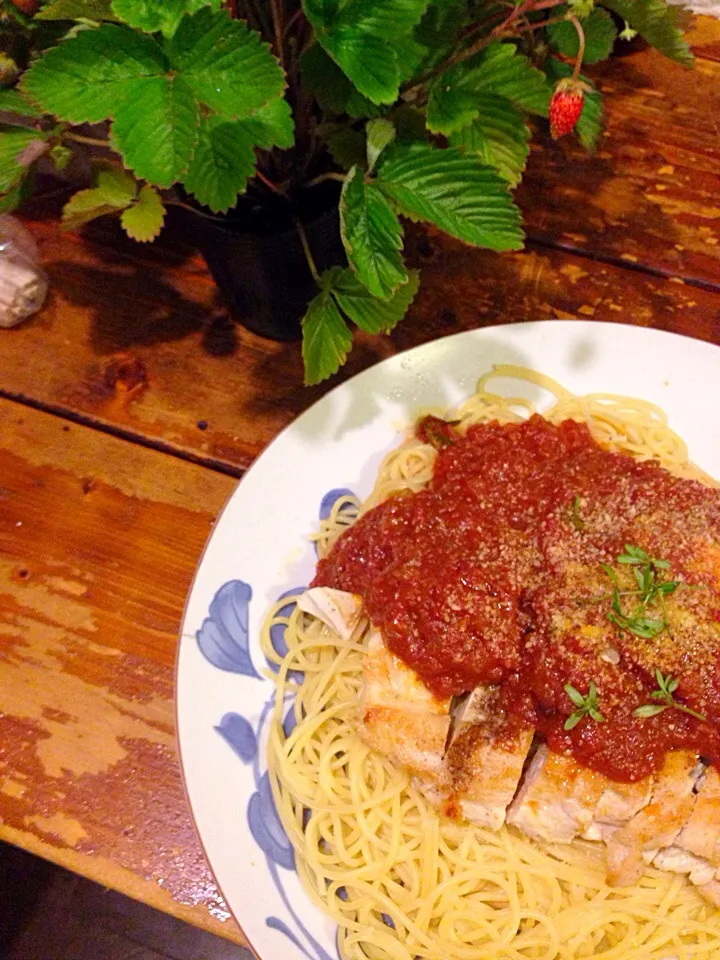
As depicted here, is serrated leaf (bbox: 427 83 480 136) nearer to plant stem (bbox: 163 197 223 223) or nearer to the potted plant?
the potted plant

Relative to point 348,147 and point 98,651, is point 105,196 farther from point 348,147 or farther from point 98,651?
point 98,651

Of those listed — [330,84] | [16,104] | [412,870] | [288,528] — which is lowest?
[412,870]

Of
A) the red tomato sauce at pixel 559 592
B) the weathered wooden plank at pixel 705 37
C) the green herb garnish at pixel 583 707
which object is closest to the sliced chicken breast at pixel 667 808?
the red tomato sauce at pixel 559 592

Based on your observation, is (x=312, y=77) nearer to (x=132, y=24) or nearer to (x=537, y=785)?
(x=132, y=24)

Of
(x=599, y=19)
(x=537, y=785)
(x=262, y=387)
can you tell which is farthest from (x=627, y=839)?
(x=599, y=19)

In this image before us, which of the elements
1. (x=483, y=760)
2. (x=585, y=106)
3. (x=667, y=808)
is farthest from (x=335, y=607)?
(x=585, y=106)

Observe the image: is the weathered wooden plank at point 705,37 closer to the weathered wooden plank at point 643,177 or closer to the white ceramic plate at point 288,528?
the weathered wooden plank at point 643,177

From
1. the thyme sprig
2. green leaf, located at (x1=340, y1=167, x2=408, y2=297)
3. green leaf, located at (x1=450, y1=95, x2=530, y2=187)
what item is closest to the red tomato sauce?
the thyme sprig
